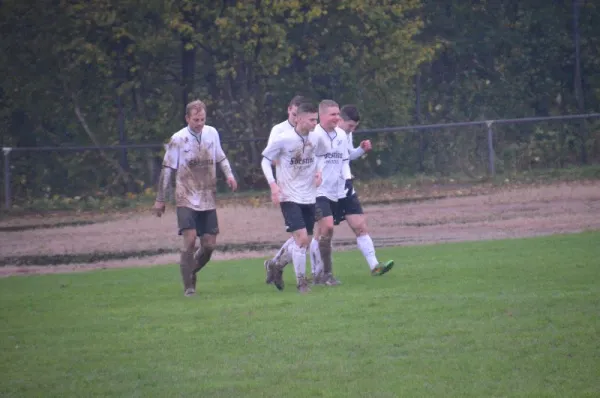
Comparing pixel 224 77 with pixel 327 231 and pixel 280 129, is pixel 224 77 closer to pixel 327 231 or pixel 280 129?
pixel 327 231

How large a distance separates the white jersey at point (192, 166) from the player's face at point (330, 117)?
1235 millimetres

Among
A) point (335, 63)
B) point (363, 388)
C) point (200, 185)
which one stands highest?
point (335, 63)

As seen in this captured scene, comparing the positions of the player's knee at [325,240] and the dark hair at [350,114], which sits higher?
the dark hair at [350,114]

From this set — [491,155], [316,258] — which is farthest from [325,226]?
[491,155]

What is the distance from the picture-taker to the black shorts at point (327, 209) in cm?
1151

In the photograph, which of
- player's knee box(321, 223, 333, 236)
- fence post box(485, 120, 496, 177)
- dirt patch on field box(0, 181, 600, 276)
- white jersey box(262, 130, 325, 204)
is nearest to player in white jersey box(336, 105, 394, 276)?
player's knee box(321, 223, 333, 236)

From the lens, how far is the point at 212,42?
2403cm

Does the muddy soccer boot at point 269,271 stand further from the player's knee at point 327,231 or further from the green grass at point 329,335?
the player's knee at point 327,231

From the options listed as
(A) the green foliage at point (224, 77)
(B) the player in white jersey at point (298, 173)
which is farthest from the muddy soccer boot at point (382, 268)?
(A) the green foliage at point (224, 77)

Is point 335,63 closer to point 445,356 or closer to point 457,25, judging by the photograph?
point 457,25

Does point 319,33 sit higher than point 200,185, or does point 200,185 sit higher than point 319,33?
point 319,33

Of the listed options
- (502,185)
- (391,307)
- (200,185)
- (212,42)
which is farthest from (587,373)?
(212,42)

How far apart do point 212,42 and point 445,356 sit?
17644 mm

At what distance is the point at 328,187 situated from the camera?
465 inches
